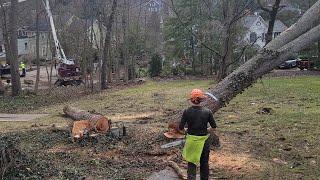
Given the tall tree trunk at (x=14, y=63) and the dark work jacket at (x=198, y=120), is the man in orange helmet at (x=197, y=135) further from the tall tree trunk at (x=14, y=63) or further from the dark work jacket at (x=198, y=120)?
the tall tree trunk at (x=14, y=63)

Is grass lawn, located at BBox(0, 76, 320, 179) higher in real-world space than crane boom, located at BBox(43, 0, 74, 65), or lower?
lower

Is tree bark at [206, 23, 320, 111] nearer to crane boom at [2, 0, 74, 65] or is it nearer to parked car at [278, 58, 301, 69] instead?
crane boom at [2, 0, 74, 65]

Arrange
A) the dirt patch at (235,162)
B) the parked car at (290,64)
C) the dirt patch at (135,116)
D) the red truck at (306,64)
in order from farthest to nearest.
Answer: the parked car at (290,64), the red truck at (306,64), the dirt patch at (135,116), the dirt patch at (235,162)

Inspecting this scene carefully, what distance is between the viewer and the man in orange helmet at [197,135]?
319 inches

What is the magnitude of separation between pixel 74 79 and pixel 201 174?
30863 millimetres

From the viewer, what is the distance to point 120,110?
20.4m

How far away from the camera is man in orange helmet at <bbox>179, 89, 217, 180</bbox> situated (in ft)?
26.6

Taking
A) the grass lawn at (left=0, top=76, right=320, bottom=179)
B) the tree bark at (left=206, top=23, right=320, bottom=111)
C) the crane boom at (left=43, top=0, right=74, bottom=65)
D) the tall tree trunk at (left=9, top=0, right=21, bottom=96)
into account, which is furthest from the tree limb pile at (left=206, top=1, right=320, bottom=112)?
the crane boom at (left=43, top=0, right=74, bottom=65)

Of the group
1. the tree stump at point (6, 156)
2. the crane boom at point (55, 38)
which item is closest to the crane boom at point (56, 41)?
the crane boom at point (55, 38)

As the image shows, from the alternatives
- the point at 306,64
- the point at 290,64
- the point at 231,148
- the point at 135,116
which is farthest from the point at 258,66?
the point at 290,64

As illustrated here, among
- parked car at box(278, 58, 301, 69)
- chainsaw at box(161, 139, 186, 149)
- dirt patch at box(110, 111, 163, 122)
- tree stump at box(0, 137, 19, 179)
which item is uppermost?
parked car at box(278, 58, 301, 69)

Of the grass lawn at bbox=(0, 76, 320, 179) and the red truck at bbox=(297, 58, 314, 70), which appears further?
the red truck at bbox=(297, 58, 314, 70)

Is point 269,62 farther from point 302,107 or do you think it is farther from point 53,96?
point 53,96

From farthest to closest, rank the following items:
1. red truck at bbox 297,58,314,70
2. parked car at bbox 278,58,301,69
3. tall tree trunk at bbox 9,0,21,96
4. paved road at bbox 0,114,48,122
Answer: parked car at bbox 278,58,301,69 → red truck at bbox 297,58,314,70 → tall tree trunk at bbox 9,0,21,96 → paved road at bbox 0,114,48,122
